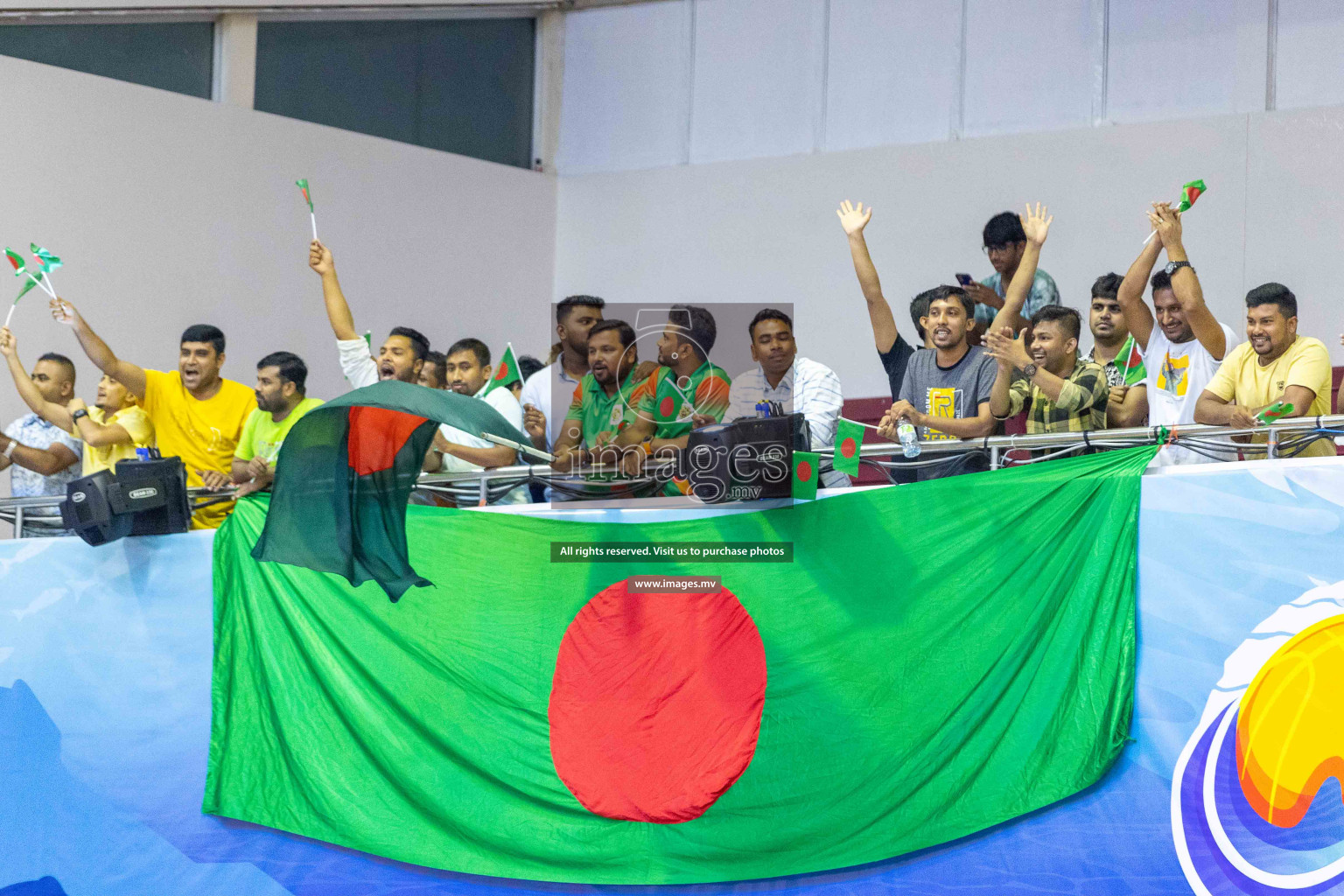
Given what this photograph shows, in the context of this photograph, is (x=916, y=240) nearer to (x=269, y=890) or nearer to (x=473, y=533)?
(x=473, y=533)

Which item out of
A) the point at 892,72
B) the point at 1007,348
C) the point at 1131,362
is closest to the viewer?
the point at 1007,348

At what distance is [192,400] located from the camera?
5.81 metres

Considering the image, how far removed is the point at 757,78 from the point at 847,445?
215 inches

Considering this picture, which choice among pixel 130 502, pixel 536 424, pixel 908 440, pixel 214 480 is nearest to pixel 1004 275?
pixel 908 440

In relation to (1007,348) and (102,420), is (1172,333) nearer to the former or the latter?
(1007,348)

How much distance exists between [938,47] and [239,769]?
5.85 m

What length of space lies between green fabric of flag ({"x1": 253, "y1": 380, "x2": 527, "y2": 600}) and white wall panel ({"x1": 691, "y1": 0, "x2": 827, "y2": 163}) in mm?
5063

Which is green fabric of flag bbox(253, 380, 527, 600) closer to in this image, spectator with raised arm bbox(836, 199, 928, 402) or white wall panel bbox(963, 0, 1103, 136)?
spectator with raised arm bbox(836, 199, 928, 402)

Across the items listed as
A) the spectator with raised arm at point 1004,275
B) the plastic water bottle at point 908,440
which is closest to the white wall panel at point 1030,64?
the spectator with raised arm at point 1004,275

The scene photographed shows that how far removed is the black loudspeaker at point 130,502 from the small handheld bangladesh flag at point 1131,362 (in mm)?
3422

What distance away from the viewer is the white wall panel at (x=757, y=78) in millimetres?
8922

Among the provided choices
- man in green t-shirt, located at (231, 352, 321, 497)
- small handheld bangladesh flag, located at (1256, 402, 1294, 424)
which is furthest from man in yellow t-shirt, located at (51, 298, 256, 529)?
small handheld bangladesh flag, located at (1256, 402, 1294, 424)

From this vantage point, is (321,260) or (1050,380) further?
(321,260)

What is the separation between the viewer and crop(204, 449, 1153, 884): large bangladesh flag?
4.09 meters
